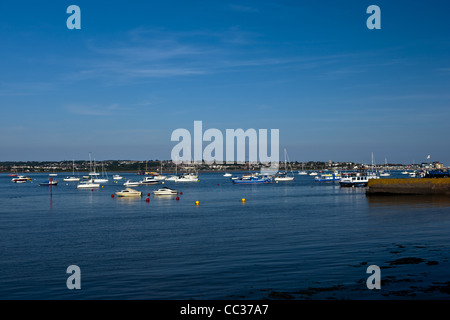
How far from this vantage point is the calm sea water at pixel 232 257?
20875 mm

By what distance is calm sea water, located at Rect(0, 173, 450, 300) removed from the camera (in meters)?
20.9

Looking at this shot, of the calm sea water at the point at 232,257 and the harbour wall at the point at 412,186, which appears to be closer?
the calm sea water at the point at 232,257

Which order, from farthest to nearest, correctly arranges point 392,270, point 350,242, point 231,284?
point 350,242
point 392,270
point 231,284

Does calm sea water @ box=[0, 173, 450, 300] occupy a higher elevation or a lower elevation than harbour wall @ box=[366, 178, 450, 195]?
lower

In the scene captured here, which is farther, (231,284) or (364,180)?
(364,180)

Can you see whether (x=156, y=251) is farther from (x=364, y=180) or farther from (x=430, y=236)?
(x=364, y=180)

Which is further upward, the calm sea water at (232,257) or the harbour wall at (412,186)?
the harbour wall at (412,186)

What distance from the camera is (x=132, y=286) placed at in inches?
865

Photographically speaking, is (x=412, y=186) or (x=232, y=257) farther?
(x=412, y=186)

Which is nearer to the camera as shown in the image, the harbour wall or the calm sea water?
the calm sea water

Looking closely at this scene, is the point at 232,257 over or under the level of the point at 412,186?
under

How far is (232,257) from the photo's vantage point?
28781 millimetres

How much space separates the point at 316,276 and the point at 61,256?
17.2 meters
